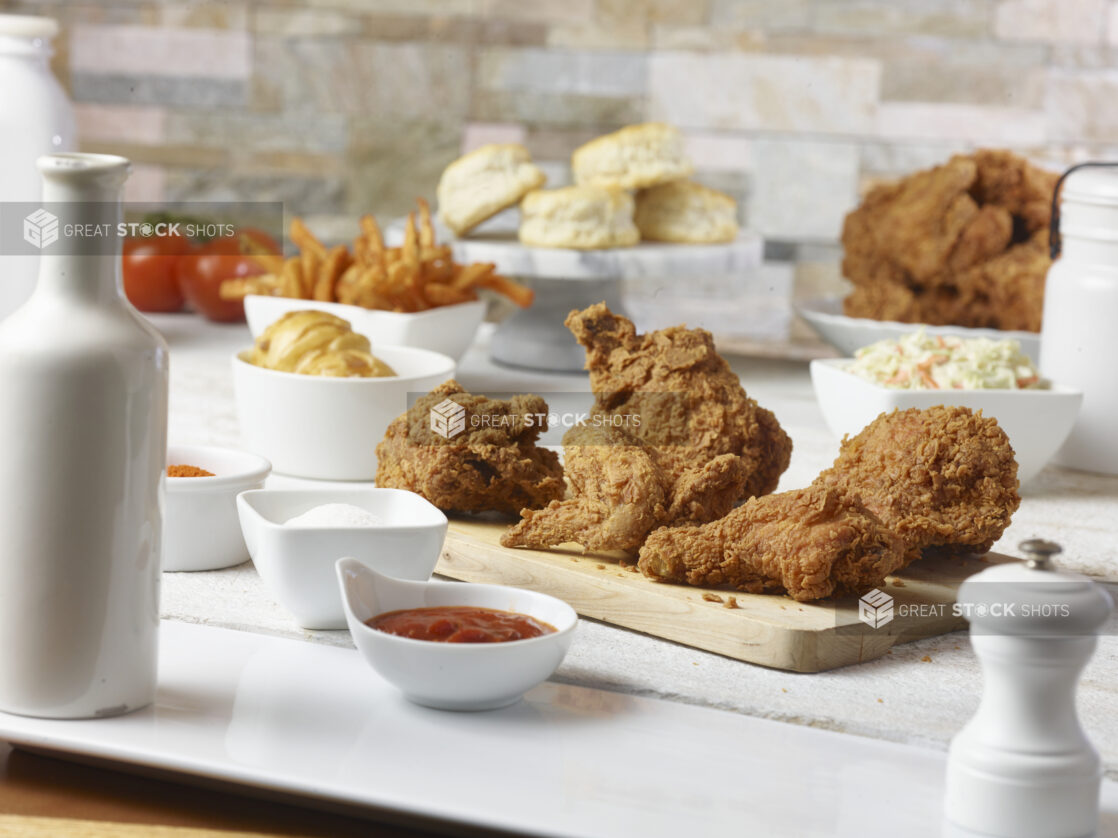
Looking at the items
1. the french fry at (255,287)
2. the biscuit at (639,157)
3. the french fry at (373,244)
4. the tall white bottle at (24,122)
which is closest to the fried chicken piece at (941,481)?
the french fry at (373,244)

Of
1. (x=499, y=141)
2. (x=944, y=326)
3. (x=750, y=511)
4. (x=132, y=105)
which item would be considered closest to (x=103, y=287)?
(x=750, y=511)

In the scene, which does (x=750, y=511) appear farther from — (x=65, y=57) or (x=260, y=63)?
(x=65, y=57)

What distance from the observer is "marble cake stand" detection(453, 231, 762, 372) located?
8.77 ft

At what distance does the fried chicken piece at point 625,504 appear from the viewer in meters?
1.57

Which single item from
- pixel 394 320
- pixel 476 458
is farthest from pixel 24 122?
pixel 476 458

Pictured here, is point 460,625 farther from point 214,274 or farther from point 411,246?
point 214,274

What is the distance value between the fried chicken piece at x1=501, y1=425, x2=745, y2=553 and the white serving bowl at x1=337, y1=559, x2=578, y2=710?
25 centimetres

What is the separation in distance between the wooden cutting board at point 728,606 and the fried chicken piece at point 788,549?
0.07ft

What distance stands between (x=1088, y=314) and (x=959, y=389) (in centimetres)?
37

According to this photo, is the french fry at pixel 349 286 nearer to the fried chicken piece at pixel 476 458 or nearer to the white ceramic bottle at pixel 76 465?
the fried chicken piece at pixel 476 458

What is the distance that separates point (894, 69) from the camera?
408cm

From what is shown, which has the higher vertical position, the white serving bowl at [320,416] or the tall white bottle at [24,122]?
the tall white bottle at [24,122]

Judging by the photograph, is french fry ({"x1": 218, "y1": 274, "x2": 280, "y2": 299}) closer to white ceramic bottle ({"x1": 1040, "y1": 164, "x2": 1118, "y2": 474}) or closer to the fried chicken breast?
the fried chicken breast

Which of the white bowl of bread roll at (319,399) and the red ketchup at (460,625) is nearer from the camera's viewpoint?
the red ketchup at (460,625)
